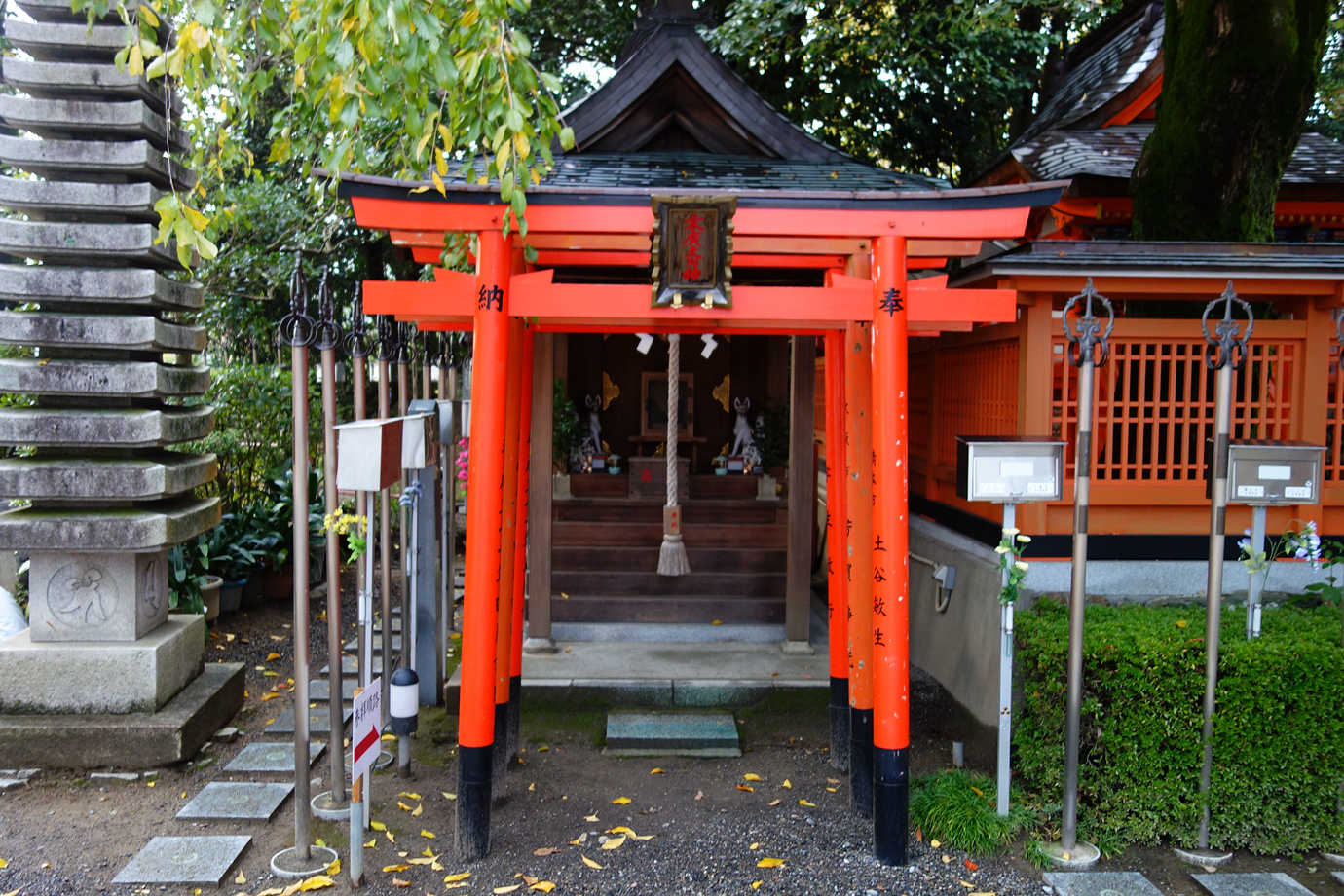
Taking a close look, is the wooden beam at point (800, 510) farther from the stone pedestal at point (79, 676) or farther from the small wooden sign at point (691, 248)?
the stone pedestal at point (79, 676)

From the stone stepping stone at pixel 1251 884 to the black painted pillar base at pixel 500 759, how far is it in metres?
3.80

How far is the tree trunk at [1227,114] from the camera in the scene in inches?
243

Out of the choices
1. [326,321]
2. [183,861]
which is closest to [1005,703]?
[326,321]

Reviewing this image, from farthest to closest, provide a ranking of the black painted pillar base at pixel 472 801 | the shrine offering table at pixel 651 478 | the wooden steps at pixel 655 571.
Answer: the shrine offering table at pixel 651 478
the wooden steps at pixel 655 571
the black painted pillar base at pixel 472 801

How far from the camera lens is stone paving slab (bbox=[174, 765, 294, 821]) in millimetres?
4977

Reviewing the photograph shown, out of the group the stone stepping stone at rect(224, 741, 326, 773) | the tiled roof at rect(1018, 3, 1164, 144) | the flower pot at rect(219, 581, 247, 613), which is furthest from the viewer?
the tiled roof at rect(1018, 3, 1164, 144)

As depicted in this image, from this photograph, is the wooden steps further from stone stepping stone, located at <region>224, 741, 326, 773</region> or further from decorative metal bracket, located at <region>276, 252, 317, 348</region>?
decorative metal bracket, located at <region>276, 252, 317, 348</region>

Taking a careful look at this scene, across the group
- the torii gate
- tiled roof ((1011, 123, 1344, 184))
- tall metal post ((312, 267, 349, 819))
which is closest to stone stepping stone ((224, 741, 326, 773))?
tall metal post ((312, 267, 349, 819))

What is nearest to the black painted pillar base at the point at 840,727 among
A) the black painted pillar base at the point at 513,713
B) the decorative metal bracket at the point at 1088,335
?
the black painted pillar base at the point at 513,713

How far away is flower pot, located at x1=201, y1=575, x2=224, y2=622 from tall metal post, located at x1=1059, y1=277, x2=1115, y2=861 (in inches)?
298

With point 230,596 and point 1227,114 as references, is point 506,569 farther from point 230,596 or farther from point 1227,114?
point 1227,114

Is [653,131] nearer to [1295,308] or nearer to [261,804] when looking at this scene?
[1295,308]

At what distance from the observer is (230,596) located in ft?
29.7

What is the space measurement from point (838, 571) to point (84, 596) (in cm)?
493
